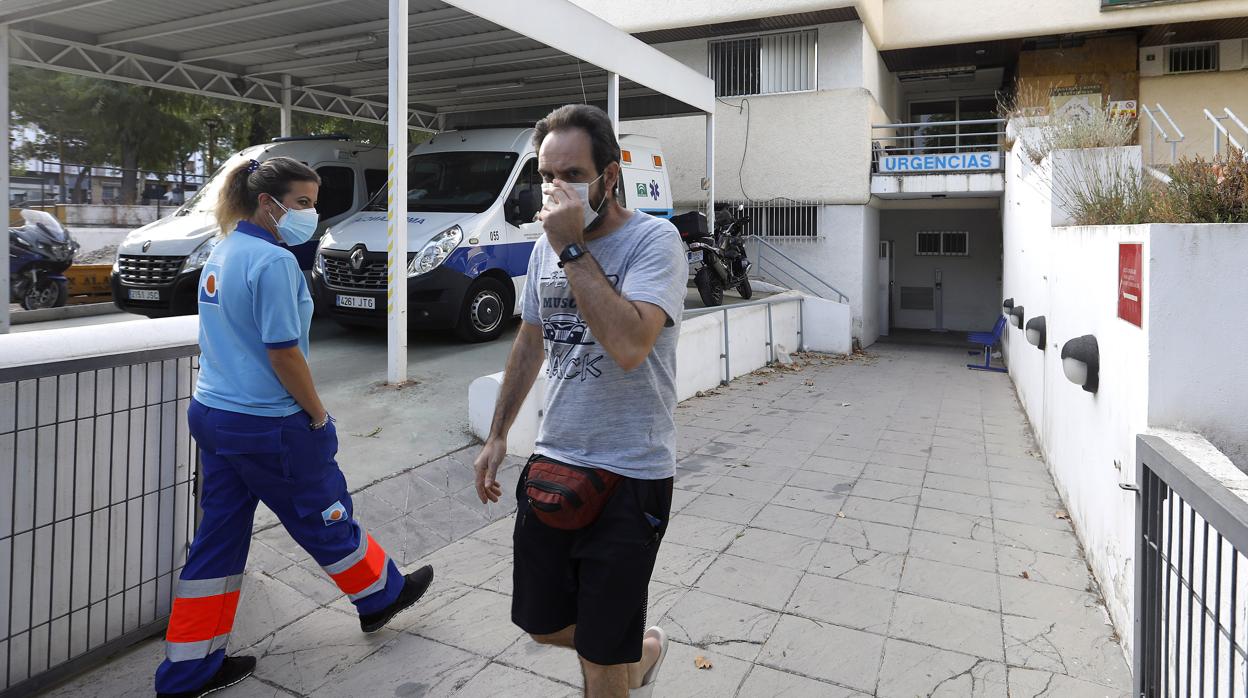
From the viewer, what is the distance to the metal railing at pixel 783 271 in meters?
18.1

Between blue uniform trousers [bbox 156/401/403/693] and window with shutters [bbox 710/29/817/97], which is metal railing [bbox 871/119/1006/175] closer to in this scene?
window with shutters [bbox 710/29/817/97]

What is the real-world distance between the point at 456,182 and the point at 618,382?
760 centimetres

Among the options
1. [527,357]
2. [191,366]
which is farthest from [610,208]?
[191,366]

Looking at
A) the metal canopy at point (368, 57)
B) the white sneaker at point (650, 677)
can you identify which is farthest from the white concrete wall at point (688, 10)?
the white sneaker at point (650, 677)

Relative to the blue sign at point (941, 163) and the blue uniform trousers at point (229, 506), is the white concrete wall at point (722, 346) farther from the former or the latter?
the blue sign at point (941, 163)

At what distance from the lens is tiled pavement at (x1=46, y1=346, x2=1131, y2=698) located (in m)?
3.31

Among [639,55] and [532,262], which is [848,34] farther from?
[532,262]

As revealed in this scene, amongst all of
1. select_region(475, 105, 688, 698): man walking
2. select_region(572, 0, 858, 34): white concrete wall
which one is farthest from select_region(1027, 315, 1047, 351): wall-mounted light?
select_region(572, 0, 858, 34): white concrete wall

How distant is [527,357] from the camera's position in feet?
8.79

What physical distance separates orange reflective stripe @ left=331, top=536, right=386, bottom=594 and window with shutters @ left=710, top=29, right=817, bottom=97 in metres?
16.4

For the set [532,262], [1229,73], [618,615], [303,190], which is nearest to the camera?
[618,615]

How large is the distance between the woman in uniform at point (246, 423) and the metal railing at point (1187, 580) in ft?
9.38

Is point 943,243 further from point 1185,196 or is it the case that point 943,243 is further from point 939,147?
point 1185,196

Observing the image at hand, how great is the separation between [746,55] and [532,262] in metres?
17.3
